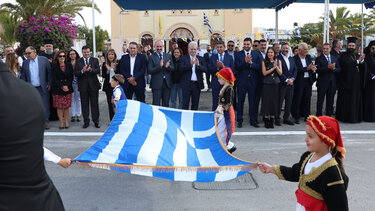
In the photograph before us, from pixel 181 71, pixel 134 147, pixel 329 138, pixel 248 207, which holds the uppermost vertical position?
pixel 181 71

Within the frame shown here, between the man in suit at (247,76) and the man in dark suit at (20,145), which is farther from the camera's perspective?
the man in suit at (247,76)

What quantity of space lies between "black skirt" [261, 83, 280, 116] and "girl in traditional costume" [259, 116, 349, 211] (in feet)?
21.9

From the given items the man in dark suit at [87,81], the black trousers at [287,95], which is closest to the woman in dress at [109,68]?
the man in dark suit at [87,81]

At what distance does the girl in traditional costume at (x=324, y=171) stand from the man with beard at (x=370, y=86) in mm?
8430

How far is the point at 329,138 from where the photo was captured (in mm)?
2627

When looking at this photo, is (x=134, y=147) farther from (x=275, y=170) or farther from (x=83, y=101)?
(x=83, y=101)

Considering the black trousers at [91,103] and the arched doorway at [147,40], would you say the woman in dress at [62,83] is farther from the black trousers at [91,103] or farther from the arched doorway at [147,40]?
the arched doorway at [147,40]

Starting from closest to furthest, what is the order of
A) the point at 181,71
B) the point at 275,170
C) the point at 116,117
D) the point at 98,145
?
1. the point at 275,170
2. the point at 98,145
3. the point at 116,117
4. the point at 181,71

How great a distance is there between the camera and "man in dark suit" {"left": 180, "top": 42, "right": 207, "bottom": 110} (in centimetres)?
993

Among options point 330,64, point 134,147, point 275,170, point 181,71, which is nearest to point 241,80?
point 181,71

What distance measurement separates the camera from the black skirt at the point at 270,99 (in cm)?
940

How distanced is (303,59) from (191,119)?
202 inches

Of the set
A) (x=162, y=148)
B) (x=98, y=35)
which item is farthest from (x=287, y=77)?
(x=98, y=35)

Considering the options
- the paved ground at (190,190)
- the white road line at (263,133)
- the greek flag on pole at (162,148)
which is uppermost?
the greek flag on pole at (162,148)
